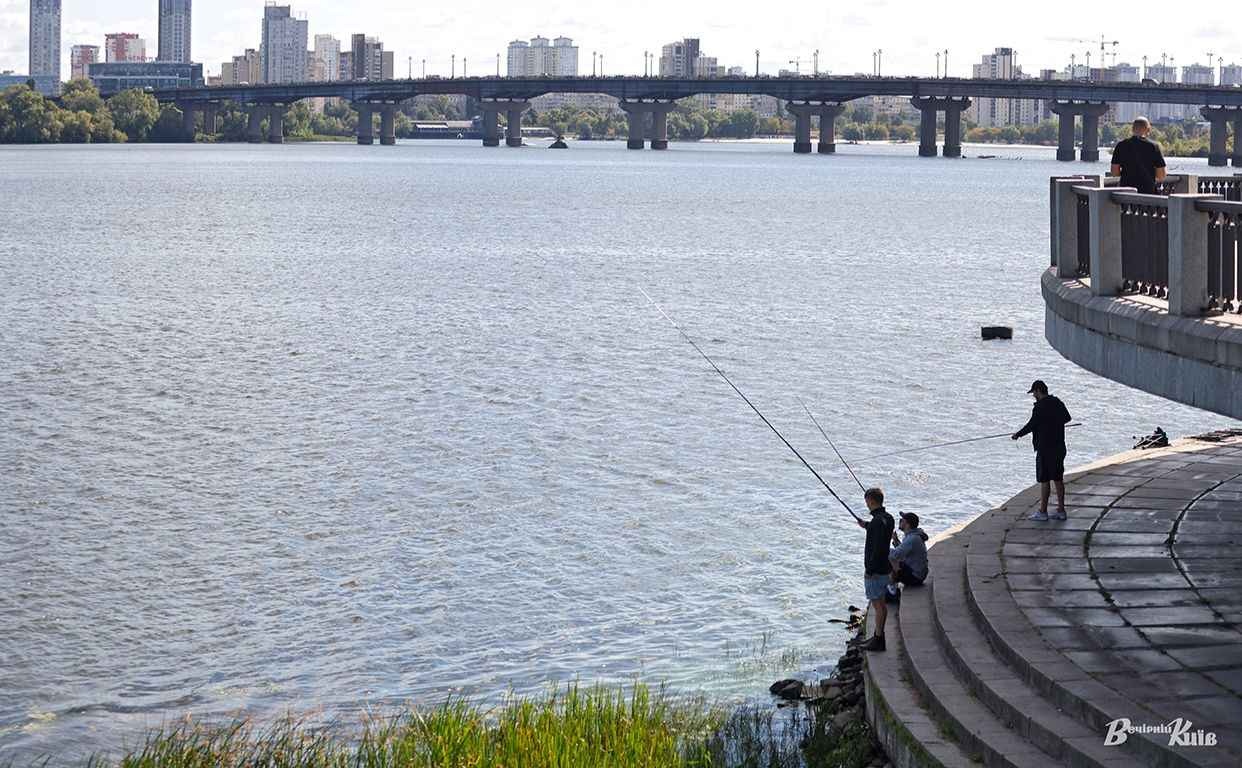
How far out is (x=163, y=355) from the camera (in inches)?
1903

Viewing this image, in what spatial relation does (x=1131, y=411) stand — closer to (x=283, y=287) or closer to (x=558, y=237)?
Answer: (x=283, y=287)

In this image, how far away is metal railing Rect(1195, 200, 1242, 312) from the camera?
14164 millimetres

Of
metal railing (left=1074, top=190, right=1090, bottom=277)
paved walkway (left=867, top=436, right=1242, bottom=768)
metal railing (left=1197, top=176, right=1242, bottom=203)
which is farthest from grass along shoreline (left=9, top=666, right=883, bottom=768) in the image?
metal railing (left=1197, top=176, right=1242, bottom=203)

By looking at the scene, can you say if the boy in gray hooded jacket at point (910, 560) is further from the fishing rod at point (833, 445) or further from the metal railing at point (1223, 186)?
the fishing rod at point (833, 445)

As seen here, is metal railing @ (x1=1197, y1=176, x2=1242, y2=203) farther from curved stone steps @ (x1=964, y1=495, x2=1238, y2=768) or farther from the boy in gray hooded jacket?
the boy in gray hooded jacket

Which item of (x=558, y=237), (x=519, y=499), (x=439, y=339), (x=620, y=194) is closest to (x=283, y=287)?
(x=439, y=339)

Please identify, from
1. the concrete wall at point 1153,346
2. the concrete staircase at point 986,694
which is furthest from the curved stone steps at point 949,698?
the concrete wall at point 1153,346

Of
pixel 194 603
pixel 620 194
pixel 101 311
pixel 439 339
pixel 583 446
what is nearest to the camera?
pixel 194 603

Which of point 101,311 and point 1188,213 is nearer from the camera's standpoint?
point 1188,213

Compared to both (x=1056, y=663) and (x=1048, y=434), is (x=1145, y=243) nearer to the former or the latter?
(x=1048, y=434)

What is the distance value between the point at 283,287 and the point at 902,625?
56.0 meters

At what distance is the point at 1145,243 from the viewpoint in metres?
15.8

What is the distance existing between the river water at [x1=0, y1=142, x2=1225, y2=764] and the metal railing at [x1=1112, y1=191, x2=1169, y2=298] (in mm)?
6009

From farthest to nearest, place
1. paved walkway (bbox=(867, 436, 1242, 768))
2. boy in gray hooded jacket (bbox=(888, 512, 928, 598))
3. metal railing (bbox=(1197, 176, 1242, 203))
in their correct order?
metal railing (bbox=(1197, 176, 1242, 203)), boy in gray hooded jacket (bbox=(888, 512, 928, 598)), paved walkway (bbox=(867, 436, 1242, 768))
